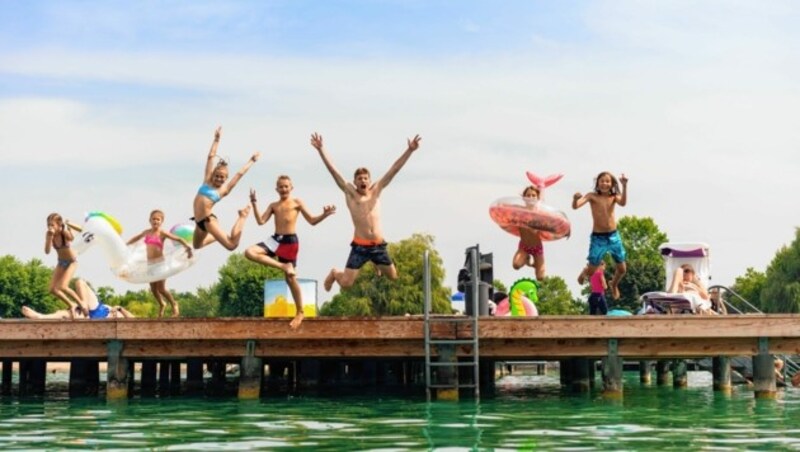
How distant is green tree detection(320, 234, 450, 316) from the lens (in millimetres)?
66562

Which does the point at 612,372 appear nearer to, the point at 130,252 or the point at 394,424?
the point at 394,424

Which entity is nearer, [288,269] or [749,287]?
[288,269]

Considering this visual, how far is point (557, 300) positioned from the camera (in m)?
90.7

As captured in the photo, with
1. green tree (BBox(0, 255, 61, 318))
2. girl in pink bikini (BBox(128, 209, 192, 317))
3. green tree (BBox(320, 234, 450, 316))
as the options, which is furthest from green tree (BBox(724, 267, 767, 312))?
girl in pink bikini (BBox(128, 209, 192, 317))

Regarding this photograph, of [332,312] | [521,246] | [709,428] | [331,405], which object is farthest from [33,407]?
[332,312]

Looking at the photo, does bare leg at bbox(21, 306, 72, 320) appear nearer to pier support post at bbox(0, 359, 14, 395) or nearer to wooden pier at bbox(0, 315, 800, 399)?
wooden pier at bbox(0, 315, 800, 399)

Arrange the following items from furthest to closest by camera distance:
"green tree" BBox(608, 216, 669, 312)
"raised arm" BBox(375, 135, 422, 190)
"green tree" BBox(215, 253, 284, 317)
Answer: "green tree" BBox(215, 253, 284, 317), "green tree" BBox(608, 216, 669, 312), "raised arm" BBox(375, 135, 422, 190)

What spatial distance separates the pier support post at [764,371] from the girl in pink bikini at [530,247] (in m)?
3.57

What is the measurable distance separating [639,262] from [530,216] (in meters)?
56.6

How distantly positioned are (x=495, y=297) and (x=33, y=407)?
35.1 ft

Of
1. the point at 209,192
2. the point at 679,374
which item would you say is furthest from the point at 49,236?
the point at 679,374

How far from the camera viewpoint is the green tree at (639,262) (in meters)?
73.4

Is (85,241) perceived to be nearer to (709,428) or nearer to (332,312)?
(709,428)

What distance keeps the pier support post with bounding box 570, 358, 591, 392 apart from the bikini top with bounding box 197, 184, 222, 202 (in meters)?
8.92
